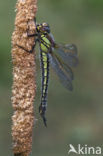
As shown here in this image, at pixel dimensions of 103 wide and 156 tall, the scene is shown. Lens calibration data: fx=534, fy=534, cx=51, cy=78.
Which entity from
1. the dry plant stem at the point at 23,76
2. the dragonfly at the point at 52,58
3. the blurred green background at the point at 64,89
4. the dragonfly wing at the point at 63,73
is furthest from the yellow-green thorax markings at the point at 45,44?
the blurred green background at the point at 64,89

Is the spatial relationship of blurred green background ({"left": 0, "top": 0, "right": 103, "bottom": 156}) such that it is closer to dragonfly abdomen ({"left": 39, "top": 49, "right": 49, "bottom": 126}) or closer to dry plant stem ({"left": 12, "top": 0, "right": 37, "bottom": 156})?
dragonfly abdomen ({"left": 39, "top": 49, "right": 49, "bottom": 126})

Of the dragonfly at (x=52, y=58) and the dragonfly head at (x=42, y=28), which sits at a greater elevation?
the dragonfly head at (x=42, y=28)

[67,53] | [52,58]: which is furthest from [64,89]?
[52,58]

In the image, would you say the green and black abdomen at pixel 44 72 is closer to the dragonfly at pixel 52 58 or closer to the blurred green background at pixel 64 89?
the dragonfly at pixel 52 58

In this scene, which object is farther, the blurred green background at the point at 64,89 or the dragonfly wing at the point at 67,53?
the blurred green background at the point at 64,89

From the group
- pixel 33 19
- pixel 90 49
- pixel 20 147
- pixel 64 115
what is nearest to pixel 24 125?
pixel 20 147

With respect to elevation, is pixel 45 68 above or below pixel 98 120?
above

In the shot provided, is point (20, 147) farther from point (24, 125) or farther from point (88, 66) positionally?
point (88, 66)
